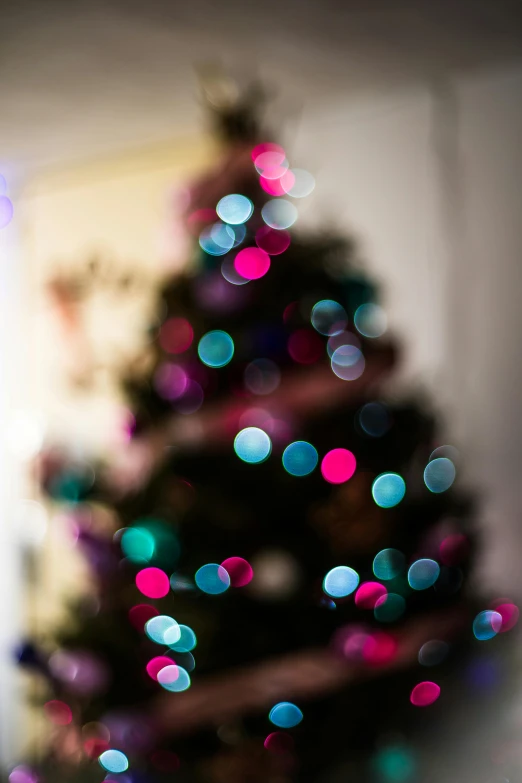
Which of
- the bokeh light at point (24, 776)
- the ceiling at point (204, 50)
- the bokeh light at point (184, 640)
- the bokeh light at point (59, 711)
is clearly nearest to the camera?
the bokeh light at point (184, 640)

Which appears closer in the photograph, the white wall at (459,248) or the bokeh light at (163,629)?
the bokeh light at (163,629)

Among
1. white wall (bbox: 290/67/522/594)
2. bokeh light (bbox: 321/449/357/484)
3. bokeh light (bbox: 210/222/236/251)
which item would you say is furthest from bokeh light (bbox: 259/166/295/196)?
bokeh light (bbox: 321/449/357/484)

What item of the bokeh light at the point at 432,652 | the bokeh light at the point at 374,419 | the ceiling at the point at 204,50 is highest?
the ceiling at the point at 204,50

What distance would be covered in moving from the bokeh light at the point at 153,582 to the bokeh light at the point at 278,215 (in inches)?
26.2

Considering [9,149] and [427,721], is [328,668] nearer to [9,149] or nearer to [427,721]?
[427,721]

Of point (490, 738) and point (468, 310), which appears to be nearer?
point (490, 738)

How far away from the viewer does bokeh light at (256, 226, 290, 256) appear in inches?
51.6

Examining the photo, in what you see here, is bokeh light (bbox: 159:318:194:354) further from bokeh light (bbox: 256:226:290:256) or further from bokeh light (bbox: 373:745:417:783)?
bokeh light (bbox: 373:745:417:783)

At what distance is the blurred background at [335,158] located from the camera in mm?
1524

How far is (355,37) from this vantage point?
5.22 ft

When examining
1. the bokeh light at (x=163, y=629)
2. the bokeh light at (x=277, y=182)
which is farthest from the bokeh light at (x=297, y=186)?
the bokeh light at (x=163, y=629)

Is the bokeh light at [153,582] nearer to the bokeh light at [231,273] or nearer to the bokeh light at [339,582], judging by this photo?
the bokeh light at [339,582]

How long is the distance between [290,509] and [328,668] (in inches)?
11.0

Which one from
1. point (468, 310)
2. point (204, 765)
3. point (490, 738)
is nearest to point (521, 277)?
point (468, 310)
